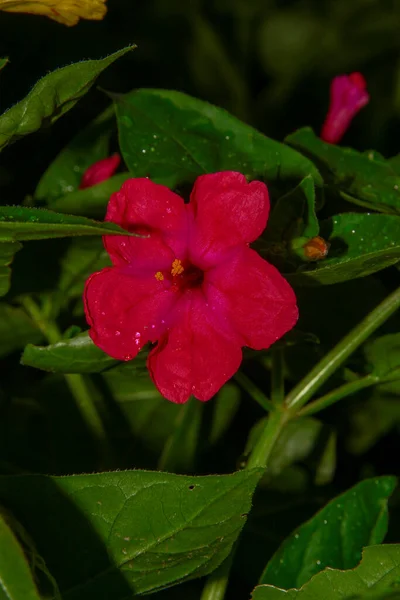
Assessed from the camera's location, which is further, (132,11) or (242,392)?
(132,11)

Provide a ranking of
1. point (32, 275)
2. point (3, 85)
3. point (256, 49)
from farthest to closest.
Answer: point (256, 49) → point (3, 85) → point (32, 275)

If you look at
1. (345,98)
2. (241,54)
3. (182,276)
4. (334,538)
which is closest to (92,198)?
(182,276)

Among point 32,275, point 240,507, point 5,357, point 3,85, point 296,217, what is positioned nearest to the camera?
point 240,507

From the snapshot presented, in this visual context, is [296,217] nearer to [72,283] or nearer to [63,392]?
[72,283]

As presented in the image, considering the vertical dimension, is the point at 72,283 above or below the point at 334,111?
below

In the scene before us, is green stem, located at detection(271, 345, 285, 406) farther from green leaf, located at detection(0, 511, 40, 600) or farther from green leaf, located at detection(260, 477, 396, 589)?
green leaf, located at detection(0, 511, 40, 600)

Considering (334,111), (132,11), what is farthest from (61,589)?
(132,11)

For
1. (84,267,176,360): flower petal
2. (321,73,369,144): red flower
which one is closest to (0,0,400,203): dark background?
→ (321,73,369,144): red flower

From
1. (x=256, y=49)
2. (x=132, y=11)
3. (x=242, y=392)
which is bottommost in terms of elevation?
(x=242, y=392)
